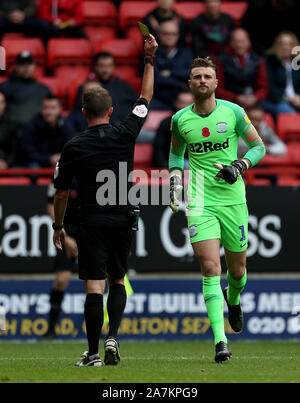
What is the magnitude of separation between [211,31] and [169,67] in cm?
111

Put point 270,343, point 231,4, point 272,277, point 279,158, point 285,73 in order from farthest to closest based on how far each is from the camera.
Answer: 1. point 231,4
2. point 285,73
3. point 279,158
4. point 272,277
5. point 270,343

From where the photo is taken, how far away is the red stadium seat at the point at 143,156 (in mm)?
14086

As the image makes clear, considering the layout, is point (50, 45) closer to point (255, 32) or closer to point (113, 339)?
point (255, 32)

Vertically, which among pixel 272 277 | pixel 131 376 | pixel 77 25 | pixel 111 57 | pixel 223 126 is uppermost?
pixel 77 25

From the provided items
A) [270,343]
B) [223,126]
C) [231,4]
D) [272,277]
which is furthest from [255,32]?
[223,126]

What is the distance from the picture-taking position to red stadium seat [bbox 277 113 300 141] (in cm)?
1480

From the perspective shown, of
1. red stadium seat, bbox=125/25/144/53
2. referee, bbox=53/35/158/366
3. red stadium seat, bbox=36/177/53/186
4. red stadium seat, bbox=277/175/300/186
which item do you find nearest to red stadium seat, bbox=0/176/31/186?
red stadium seat, bbox=36/177/53/186

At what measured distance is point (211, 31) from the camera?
15.9 m

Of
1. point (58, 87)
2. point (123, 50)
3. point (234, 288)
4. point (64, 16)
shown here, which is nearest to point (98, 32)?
point (64, 16)

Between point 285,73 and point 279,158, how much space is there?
2.14 m

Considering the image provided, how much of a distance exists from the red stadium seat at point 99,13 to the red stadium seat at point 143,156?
3.48m

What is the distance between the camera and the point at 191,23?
16.0m

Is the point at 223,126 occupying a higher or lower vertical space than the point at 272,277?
higher

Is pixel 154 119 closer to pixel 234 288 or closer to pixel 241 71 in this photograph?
pixel 241 71
